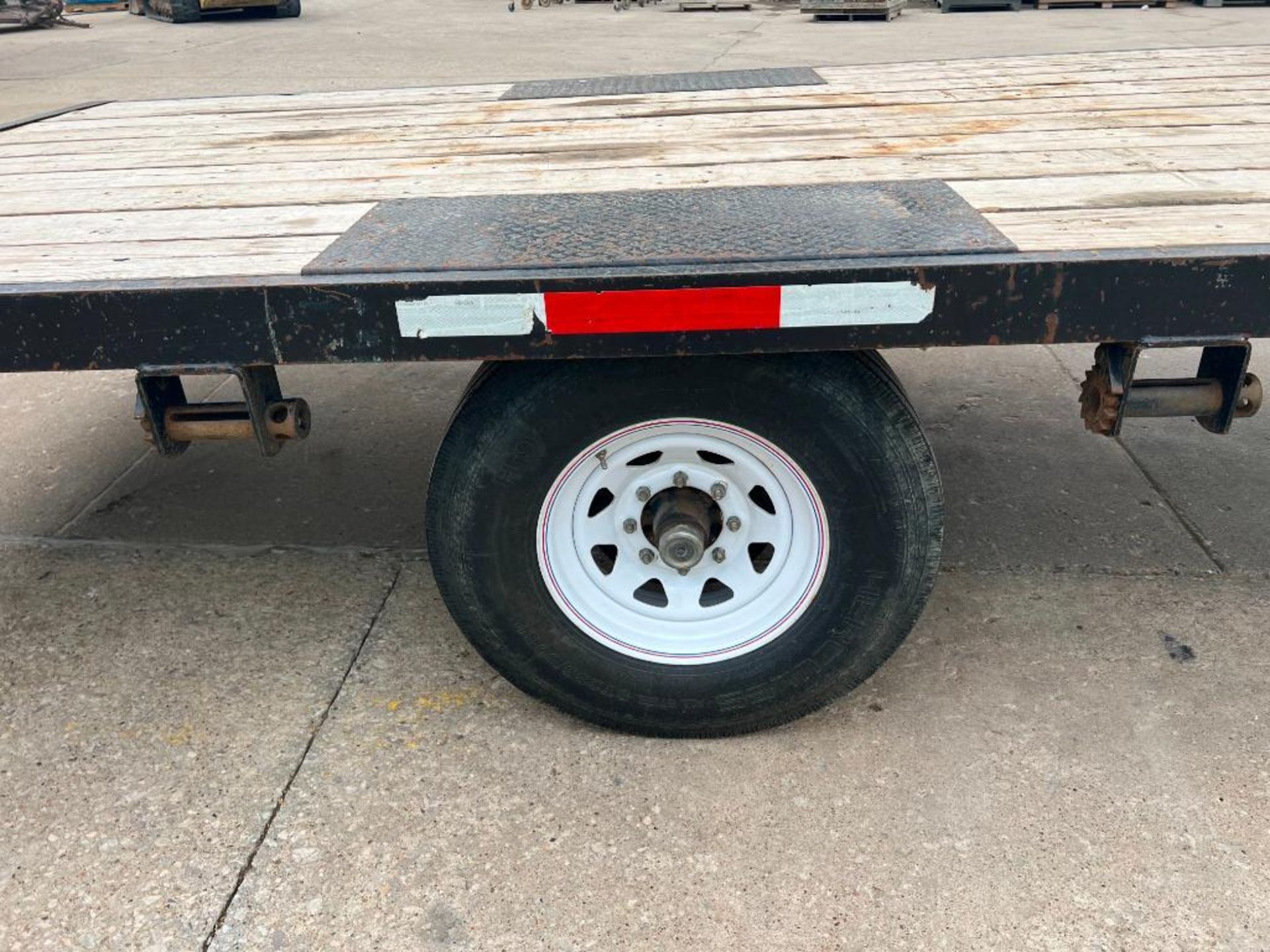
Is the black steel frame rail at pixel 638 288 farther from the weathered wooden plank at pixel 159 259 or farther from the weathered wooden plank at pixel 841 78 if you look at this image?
the weathered wooden plank at pixel 841 78

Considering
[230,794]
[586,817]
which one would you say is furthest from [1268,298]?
[230,794]

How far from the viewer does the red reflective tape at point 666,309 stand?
2020mm

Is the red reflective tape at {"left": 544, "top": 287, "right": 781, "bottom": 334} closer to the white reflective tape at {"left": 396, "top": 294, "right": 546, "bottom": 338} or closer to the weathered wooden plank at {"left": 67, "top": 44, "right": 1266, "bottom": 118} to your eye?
the white reflective tape at {"left": 396, "top": 294, "right": 546, "bottom": 338}

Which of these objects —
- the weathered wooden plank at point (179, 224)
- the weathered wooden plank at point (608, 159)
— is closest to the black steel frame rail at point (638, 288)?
the weathered wooden plank at point (179, 224)

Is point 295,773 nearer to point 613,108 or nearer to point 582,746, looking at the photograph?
point 582,746

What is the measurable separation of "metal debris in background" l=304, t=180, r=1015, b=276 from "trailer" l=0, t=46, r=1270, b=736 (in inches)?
0.5

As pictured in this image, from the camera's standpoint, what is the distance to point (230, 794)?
8.04ft

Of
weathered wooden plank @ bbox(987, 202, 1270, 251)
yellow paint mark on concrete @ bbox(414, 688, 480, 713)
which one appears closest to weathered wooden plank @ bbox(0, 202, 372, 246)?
yellow paint mark on concrete @ bbox(414, 688, 480, 713)

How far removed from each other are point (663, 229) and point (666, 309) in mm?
317

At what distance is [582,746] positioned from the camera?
2.56 meters

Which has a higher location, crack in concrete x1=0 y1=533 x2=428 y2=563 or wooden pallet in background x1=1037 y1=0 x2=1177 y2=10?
crack in concrete x1=0 y1=533 x2=428 y2=563

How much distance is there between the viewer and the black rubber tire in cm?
227

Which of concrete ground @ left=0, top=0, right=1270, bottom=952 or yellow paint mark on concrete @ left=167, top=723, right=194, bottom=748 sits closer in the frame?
concrete ground @ left=0, top=0, right=1270, bottom=952

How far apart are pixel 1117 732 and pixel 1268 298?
106 cm
